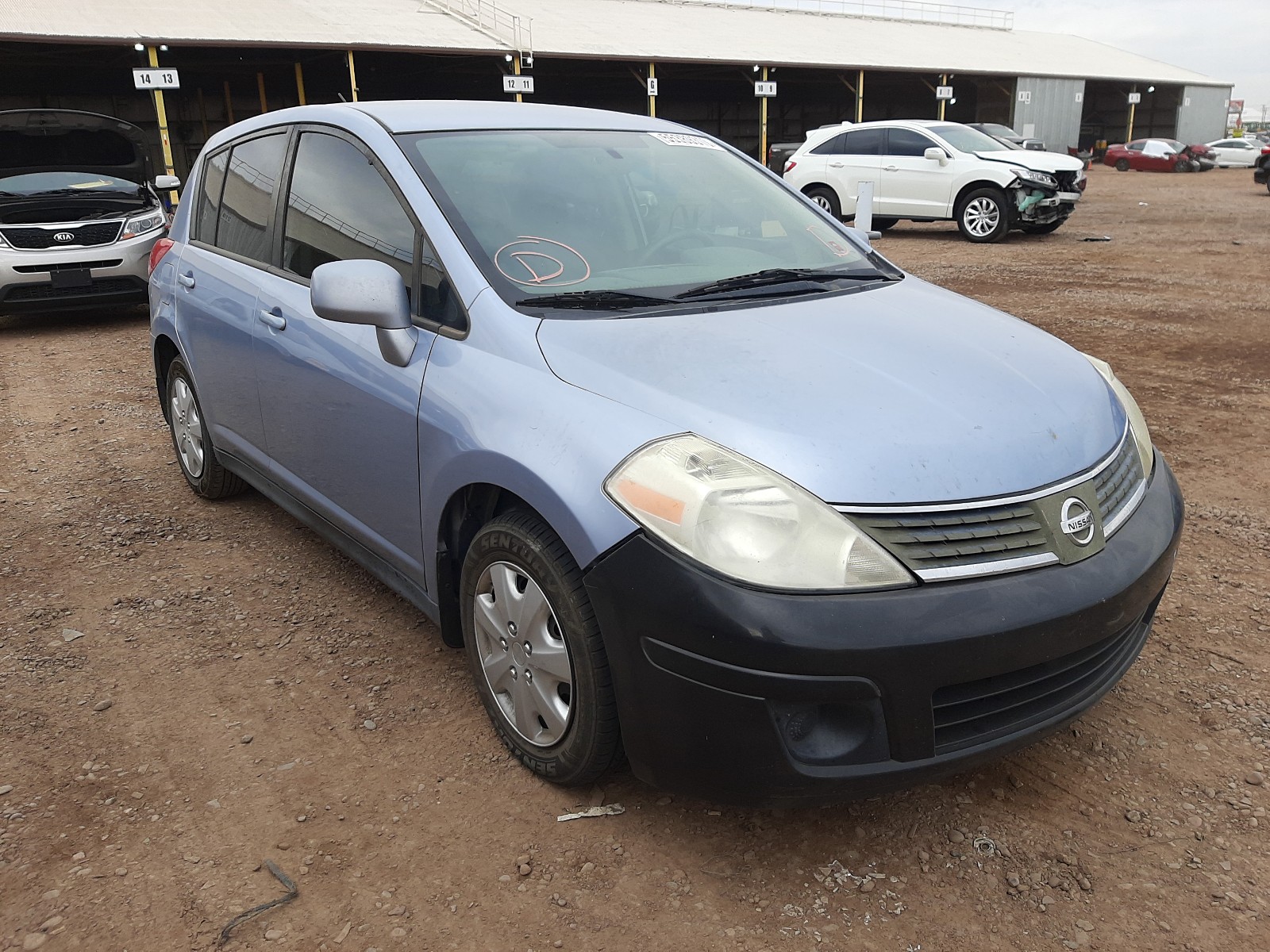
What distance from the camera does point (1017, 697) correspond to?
6.76 feet

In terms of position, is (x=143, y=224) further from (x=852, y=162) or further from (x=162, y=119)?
(x=162, y=119)

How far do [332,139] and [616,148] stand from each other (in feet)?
3.00

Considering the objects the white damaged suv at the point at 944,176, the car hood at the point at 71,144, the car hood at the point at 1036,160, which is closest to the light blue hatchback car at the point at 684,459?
the car hood at the point at 71,144

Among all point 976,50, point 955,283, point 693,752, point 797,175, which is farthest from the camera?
point 976,50

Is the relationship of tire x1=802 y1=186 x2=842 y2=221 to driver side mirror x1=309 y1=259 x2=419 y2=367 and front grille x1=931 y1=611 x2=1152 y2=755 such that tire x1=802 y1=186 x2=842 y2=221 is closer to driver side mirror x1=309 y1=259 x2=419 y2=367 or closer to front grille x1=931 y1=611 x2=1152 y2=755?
driver side mirror x1=309 y1=259 x2=419 y2=367

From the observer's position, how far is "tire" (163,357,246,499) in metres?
4.24

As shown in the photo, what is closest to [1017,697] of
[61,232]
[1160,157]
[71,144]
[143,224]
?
[61,232]

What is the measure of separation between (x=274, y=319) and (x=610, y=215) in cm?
121

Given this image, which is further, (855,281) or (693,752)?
(855,281)

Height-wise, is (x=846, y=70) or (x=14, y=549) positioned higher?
(x=846, y=70)

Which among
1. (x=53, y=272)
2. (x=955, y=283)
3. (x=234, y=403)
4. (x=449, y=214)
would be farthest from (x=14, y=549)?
(x=955, y=283)

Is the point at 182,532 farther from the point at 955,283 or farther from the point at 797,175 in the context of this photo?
the point at 797,175

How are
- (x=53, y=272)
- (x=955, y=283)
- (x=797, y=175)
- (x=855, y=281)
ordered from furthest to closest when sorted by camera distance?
(x=797, y=175) → (x=955, y=283) → (x=53, y=272) → (x=855, y=281)

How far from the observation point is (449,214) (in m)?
2.67
